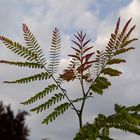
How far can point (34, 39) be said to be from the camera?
376 centimetres

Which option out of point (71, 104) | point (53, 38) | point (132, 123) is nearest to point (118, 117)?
point (132, 123)

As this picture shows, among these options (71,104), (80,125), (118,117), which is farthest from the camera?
(71,104)

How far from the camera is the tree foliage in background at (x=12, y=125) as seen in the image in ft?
63.4

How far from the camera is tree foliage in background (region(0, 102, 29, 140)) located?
63.4ft

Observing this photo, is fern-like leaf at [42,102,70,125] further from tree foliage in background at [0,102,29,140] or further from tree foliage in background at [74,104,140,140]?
tree foliage in background at [0,102,29,140]

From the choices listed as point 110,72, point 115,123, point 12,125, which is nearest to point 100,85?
point 110,72

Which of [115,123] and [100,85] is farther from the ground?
[100,85]

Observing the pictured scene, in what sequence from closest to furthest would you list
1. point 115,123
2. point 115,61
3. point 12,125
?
1. point 115,123
2. point 115,61
3. point 12,125

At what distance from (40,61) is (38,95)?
0.96 feet

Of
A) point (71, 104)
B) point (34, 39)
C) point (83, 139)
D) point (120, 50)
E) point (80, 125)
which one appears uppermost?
point (34, 39)

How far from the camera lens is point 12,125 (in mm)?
20031

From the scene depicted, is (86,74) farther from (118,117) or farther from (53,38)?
(118,117)

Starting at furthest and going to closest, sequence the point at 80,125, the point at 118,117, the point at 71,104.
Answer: the point at 71,104
the point at 80,125
the point at 118,117

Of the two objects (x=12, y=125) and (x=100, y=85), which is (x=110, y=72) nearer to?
(x=100, y=85)
